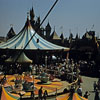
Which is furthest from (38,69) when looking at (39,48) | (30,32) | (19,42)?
(30,32)

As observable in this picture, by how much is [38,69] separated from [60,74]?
3.32 m

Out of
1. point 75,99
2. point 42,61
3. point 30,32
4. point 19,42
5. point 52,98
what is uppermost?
point 30,32

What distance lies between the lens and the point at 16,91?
11.3 meters

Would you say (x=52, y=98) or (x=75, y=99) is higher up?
(x=75, y=99)

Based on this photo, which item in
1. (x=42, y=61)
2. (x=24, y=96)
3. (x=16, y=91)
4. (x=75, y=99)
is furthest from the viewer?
(x=42, y=61)

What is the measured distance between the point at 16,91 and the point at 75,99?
5376 millimetres

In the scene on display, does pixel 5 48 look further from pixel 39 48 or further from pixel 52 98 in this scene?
pixel 52 98

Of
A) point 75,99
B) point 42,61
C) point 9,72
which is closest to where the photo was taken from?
A: point 75,99

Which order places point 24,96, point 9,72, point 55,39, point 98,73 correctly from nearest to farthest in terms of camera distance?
point 24,96 < point 9,72 < point 98,73 < point 55,39

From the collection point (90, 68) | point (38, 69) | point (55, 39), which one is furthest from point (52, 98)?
point (55, 39)

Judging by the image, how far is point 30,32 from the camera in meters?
23.0

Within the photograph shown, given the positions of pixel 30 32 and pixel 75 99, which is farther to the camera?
pixel 30 32

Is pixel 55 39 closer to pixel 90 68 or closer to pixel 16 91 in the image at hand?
pixel 90 68

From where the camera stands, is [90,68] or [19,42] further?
[90,68]
